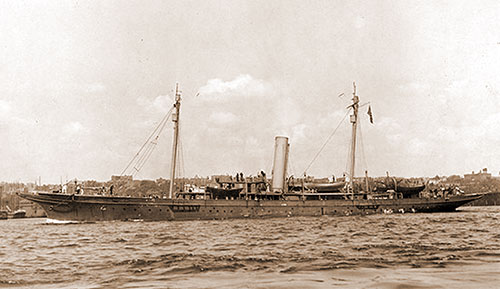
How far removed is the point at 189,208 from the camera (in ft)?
106

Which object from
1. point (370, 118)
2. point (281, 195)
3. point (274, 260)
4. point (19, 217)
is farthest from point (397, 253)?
point (19, 217)

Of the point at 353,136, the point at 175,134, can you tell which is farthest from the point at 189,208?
the point at 353,136

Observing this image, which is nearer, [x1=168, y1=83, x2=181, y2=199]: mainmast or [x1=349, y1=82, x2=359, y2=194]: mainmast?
[x1=168, y1=83, x2=181, y2=199]: mainmast

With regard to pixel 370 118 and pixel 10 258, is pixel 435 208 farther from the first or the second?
pixel 10 258

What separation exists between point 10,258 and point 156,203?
21.4m

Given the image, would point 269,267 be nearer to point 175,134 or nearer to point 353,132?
point 175,134

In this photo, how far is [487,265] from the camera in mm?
6773

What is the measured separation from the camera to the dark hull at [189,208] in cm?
2933

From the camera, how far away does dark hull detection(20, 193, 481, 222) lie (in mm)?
29328

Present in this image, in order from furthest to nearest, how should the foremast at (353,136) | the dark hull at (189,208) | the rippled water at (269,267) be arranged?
1. the foremast at (353,136)
2. the dark hull at (189,208)
3. the rippled water at (269,267)

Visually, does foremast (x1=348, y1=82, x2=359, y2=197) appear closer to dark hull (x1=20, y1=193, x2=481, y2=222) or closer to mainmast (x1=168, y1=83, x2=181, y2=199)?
dark hull (x1=20, y1=193, x2=481, y2=222)

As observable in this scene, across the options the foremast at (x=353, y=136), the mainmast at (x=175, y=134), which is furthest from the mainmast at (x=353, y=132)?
the mainmast at (x=175, y=134)

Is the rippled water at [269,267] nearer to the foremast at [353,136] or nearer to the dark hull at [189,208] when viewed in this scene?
the dark hull at [189,208]

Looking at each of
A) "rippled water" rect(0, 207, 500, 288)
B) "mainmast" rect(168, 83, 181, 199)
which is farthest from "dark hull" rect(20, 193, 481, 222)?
"rippled water" rect(0, 207, 500, 288)
